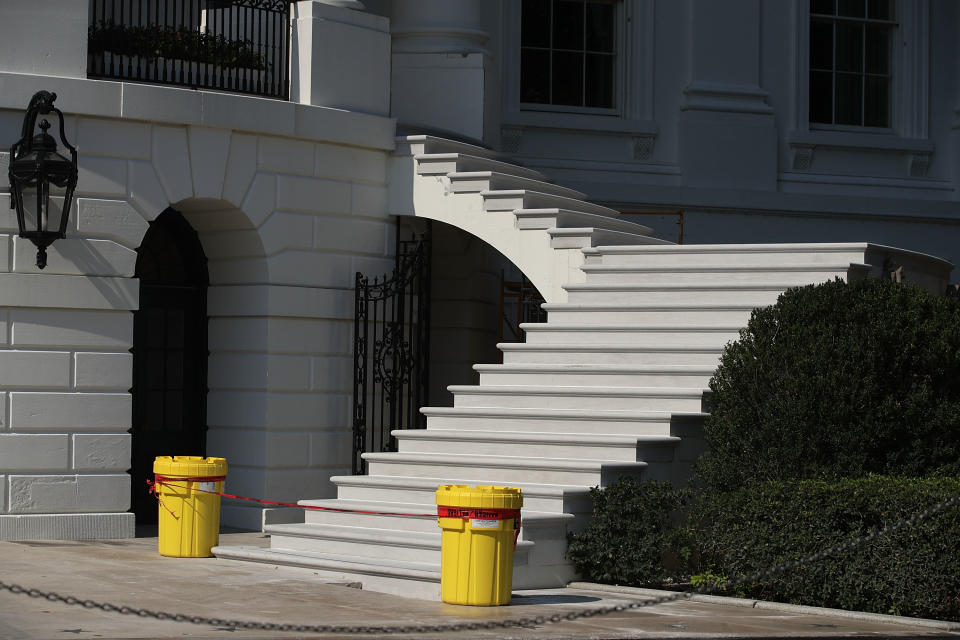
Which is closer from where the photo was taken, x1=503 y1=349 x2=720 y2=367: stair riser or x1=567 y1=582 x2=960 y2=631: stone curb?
x1=567 y1=582 x2=960 y2=631: stone curb

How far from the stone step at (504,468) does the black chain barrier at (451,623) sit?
1.35 metres

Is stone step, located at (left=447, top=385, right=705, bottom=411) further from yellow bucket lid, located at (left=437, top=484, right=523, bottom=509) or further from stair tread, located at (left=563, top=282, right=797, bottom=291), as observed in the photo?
yellow bucket lid, located at (left=437, top=484, right=523, bottom=509)

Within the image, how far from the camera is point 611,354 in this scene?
14820 millimetres

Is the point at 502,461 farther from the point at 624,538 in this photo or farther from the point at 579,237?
the point at 579,237

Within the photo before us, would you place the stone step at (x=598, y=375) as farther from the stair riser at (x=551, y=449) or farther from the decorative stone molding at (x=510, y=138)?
the decorative stone molding at (x=510, y=138)

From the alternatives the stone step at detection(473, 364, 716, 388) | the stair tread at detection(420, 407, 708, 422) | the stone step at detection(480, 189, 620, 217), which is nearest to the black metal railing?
the stone step at detection(480, 189, 620, 217)

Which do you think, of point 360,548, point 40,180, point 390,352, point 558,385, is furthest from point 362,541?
point 40,180

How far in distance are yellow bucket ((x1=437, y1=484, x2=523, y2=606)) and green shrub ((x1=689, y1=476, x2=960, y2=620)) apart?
1990mm

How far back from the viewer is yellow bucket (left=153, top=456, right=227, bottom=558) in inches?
546

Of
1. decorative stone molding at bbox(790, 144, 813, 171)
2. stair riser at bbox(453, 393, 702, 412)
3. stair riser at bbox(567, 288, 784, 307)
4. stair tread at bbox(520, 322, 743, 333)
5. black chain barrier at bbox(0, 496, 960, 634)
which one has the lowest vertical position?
black chain barrier at bbox(0, 496, 960, 634)

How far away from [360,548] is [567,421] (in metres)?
2.22

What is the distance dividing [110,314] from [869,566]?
7.47 meters

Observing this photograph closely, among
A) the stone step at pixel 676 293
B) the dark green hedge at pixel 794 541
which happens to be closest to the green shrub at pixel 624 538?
the dark green hedge at pixel 794 541

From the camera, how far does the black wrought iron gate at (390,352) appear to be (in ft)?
54.7
